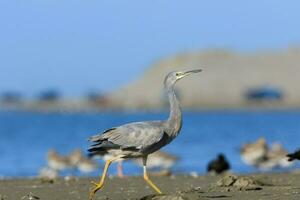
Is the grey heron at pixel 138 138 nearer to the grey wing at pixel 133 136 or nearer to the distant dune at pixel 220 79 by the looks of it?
the grey wing at pixel 133 136

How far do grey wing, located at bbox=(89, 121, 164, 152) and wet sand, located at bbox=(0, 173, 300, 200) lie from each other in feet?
2.06

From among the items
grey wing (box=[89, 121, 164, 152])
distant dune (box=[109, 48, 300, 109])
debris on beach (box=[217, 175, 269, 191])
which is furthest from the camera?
distant dune (box=[109, 48, 300, 109])

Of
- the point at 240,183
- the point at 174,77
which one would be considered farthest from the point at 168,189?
the point at 174,77

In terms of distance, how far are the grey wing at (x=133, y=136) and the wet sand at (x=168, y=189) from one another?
628mm

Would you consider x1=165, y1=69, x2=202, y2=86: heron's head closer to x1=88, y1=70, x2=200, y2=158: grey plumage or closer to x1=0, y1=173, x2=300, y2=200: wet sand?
x1=88, y1=70, x2=200, y2=158: grey plumage

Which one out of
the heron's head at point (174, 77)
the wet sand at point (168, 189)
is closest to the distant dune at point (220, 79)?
the wet sand at point (168, 189)

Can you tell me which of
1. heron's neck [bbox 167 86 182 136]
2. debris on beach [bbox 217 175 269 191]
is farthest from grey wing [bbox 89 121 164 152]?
debris on beach [bbox 217 175 269 191]

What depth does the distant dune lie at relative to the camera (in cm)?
16375

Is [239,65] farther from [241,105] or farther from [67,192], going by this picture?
[67,192]

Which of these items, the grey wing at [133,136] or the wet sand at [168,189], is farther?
the wet sand at [168,189]

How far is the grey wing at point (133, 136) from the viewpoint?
41.7 feet

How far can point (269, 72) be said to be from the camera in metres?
174

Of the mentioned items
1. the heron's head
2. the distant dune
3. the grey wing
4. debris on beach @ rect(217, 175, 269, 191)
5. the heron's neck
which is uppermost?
the distant dune

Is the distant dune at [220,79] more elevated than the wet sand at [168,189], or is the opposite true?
the distant dune at [220,79]
